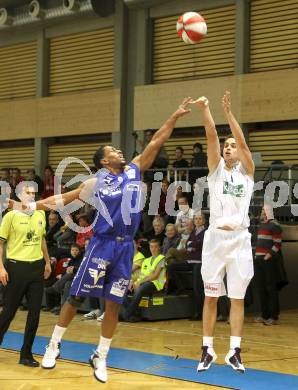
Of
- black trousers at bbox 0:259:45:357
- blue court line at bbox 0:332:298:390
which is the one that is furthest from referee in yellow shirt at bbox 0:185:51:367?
blue court line at bbox 0:332:298:390

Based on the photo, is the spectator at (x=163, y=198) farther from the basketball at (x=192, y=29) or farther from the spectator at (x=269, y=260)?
the basketball at (x=192, y=29)

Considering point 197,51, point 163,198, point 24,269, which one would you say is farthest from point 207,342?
point 197,51

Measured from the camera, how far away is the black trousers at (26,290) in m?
8.70

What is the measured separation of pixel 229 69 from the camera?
18.0 meters

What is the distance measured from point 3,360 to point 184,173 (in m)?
8.05

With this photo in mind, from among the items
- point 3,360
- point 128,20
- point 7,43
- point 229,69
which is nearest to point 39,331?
point 3,360

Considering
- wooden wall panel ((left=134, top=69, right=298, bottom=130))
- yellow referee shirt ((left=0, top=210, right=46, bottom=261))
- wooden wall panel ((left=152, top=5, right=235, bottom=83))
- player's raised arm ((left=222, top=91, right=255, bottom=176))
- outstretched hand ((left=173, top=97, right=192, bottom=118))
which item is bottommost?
yellow referee shirt ((left=0, top=210, right=46, bottom=261))

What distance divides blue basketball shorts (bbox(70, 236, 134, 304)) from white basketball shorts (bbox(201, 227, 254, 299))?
85 centimetres

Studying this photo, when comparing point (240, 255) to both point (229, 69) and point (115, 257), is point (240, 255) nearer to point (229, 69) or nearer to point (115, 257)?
point (115, 257)

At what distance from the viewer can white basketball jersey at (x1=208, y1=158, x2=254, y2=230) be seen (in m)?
7.24

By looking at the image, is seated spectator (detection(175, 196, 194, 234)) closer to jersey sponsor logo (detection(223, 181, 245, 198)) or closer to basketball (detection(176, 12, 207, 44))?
basketball (detection(176, 12, 207, 44))

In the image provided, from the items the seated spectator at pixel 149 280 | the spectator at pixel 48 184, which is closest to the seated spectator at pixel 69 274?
the seated spectator at pixel 149 280

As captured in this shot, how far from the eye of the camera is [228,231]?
23.7 ft

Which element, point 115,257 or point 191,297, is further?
point 191,297
